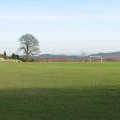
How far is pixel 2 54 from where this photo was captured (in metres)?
157

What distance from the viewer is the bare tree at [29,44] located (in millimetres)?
144762

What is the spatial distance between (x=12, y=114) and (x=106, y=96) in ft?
18.3

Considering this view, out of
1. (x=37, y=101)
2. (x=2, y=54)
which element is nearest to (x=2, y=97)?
(x=37, y=101)

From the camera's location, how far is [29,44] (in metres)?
148

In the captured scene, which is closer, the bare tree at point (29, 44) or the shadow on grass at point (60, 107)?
the shadow on grass at point (60, 107)

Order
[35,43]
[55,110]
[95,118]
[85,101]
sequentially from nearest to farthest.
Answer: [95,118], [55,110], [85,101], [35,43]

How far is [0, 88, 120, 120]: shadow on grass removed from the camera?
12039 mm

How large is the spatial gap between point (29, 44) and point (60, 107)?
441 feet

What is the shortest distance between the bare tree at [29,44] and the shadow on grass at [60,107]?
124935 millimetres

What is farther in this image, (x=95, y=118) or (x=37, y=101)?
(x=37, y=101)

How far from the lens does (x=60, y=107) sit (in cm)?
1388

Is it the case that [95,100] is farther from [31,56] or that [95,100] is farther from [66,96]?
[31,56]

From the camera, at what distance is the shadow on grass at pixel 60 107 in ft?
39.5

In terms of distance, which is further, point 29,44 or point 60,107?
point 29,44
